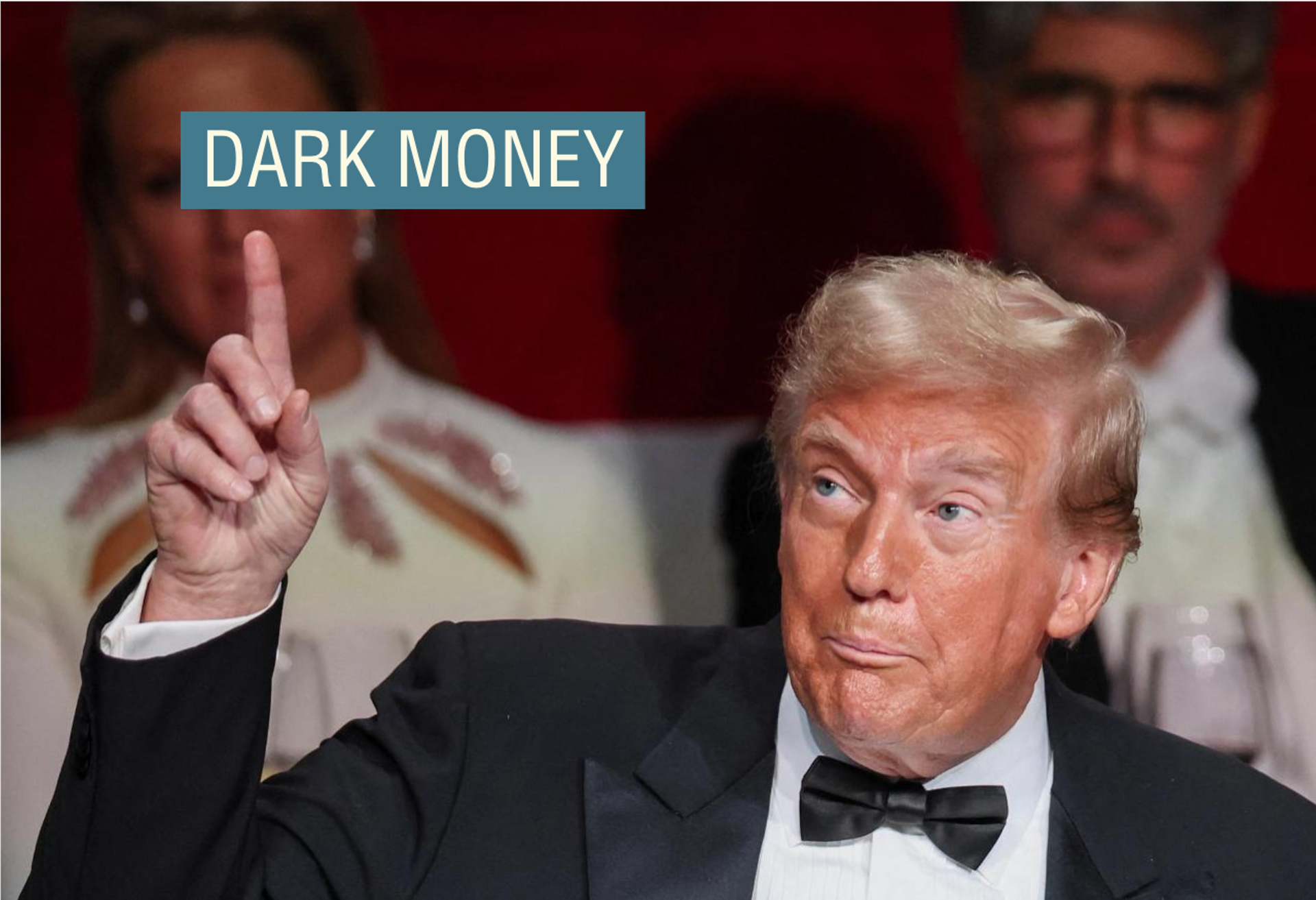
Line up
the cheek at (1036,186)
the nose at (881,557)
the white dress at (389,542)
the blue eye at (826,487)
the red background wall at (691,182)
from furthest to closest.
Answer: the cheek at (1036,186) → the red background wall at (691,182) → the white dress at (389,542) → the blue eye at (826,487) → the nose at (881,557)

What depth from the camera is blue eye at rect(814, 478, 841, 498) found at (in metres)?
2.12

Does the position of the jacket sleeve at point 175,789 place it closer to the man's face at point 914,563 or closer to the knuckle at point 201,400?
the knuckle at point 201,400

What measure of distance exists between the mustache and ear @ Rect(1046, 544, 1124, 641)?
4.04ft

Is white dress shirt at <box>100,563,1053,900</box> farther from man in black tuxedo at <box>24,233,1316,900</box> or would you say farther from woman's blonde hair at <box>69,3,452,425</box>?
woman's blonde hair at <box>69,3,452,425</box>

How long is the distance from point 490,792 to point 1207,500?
180 cm

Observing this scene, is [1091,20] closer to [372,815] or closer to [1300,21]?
[1300,21]

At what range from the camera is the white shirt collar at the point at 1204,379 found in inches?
133

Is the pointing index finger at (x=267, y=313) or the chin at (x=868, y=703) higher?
the pointing index finger at (x=267, y=313)

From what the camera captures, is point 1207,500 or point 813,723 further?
point 1207,500

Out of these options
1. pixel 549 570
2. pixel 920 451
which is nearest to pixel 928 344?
pixel 920 451

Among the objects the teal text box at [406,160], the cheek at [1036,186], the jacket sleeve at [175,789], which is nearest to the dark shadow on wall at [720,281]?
the teal text box at [406,160]

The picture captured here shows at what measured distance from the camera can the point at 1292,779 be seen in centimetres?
333

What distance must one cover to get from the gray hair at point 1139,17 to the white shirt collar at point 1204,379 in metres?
0.41

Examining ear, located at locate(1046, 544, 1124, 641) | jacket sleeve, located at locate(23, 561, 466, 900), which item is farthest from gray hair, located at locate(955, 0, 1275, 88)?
jacket sleeve, located at locate(23, 561, 466, 900)
